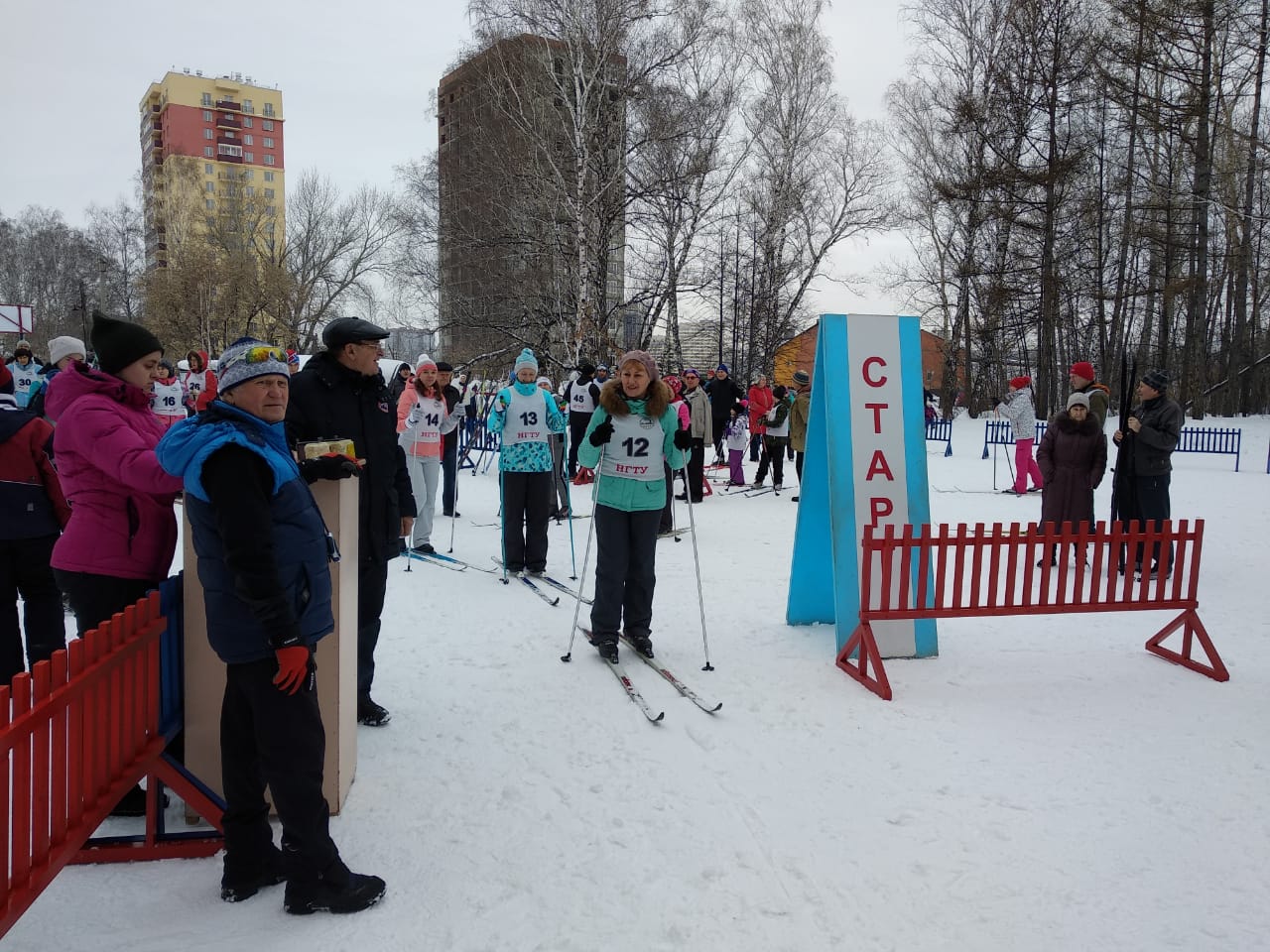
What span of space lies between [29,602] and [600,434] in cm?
316

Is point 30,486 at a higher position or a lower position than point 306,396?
lower

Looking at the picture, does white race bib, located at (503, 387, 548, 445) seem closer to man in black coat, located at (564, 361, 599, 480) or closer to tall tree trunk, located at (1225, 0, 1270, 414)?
man in black coat, located at (564, 361, 599, 480)

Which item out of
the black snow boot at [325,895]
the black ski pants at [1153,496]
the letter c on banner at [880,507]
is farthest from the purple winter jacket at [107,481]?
the black ski pants at [1153,496]

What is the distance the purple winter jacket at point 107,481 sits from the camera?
313cm

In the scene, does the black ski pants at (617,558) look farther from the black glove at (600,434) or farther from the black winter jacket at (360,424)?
the black winter jacket at (360,424)

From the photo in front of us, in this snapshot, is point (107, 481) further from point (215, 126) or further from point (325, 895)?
point (215, 126)

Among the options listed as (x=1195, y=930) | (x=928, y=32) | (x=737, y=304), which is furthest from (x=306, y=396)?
(x=928, y=32)

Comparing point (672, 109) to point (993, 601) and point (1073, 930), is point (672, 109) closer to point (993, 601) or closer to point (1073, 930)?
point (993, 601)

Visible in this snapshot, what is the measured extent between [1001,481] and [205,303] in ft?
125

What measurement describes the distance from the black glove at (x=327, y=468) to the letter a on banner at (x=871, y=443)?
134 inches

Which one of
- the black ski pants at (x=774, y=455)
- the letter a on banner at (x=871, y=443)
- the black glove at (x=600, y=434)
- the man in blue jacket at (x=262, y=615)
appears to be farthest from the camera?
the black ski pants at (x=774, y=455)

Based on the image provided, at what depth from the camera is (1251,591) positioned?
7520 mm

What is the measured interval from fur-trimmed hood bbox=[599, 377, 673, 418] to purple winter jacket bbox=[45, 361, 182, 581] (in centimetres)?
282

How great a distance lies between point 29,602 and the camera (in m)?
3.94
